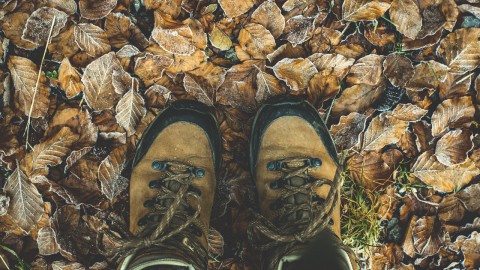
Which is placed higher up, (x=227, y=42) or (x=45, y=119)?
(x=227, y=42)

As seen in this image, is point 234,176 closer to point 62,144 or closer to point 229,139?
point 229,139

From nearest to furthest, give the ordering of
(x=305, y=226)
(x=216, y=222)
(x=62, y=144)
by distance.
Result: 1. (x=305, y=226)
2. (x=62, y=144)
3. (x=216, y=222)

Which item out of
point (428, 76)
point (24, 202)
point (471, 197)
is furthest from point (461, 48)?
point (24, 202)

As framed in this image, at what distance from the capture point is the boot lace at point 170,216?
128 centimetres

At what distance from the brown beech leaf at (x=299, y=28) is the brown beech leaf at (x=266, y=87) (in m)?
0.14

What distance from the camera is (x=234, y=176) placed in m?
1.58

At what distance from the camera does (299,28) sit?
4.97ft

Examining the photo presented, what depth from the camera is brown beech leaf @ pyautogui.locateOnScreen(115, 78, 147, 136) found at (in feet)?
4.86

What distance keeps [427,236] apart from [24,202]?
1.34 m

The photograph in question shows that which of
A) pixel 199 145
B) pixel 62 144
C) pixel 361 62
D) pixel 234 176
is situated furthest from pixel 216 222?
pixel 361 62

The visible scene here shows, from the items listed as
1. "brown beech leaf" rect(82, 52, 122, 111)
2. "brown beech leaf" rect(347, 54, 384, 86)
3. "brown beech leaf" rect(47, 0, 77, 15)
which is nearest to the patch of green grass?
"brown beech leaf" rect(347, 54, 384, 86)

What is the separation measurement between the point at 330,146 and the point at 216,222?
18.4 inches

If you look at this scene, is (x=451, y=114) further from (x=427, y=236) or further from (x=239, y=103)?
(x=239, y=103)

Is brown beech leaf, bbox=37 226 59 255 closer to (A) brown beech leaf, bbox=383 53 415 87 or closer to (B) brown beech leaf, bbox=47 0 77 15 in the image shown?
(B) brown beech leaf, bbox=47 0 77 15
